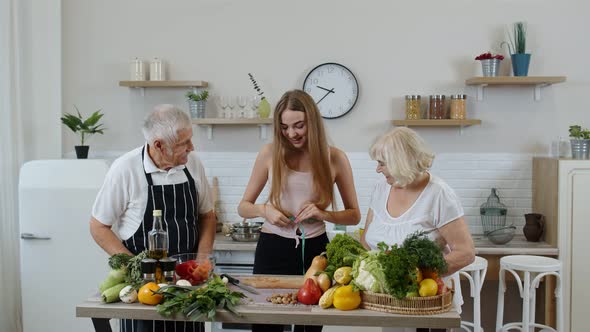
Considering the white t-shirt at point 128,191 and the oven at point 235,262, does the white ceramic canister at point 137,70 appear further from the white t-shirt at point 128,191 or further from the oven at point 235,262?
the white t-shirt at point 128,191

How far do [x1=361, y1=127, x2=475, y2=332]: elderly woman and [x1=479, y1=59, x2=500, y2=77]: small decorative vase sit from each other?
2573 millimetres

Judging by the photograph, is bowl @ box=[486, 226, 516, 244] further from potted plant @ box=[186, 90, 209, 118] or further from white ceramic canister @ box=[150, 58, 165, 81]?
white ceramic canister @ box=[150, 58, 165, 81]

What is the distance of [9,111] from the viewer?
17.3ft

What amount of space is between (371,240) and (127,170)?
3.72 ft

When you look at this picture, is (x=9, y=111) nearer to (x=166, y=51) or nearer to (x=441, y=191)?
(x=166, y=51)

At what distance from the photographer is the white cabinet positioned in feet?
16.7

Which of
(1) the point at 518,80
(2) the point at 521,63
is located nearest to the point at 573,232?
(1) the point at 518,80

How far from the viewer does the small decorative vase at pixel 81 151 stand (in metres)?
Answer: 5.55

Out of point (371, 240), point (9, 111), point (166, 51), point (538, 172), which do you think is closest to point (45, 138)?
point (9, 111)

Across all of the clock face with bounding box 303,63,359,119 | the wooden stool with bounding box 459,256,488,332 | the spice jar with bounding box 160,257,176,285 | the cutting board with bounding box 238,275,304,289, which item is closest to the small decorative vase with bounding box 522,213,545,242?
the wooden stool with bounding box 459,256,488,332

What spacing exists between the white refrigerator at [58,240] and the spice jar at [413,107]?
2.34 m

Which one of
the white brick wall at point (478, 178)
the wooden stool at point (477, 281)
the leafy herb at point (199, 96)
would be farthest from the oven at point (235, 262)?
the wooden stool at point (477, 281)

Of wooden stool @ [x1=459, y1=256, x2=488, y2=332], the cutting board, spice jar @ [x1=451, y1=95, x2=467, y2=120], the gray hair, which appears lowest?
wooden stool @ [x1=459, y1=256, x2=488, y2=332]

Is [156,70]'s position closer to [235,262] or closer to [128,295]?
[235,262]
